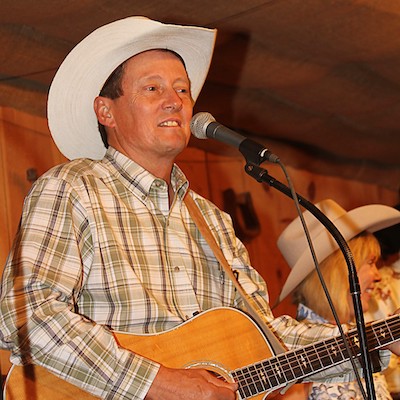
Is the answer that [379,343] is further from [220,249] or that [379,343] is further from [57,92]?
[57,92]

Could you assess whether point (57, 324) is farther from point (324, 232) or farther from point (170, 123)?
point (324, 232)

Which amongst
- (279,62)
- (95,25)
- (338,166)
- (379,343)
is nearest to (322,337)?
(379,343)

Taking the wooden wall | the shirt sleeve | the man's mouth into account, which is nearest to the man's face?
the man's mouth

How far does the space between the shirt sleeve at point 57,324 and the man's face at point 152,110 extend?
0.42 metres

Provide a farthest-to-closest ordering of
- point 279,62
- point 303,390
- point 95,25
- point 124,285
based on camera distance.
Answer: point 279,62 < point 95,25 < point 303,390 < point 124,285

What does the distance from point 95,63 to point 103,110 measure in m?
0.14

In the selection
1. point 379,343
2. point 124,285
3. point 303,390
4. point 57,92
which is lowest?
point 303,390

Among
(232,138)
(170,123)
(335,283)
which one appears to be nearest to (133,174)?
(170,123)

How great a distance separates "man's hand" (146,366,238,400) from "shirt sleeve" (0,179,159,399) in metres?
0.02

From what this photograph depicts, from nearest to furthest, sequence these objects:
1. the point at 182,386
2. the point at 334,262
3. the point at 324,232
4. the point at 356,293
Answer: the point at 356,293, the point at 182,386, the point at 324,232, the point at 334,262

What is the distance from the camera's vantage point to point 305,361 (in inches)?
88.8

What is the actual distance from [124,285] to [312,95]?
8.17 ft

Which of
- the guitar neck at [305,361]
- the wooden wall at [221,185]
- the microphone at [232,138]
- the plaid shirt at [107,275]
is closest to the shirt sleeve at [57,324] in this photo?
the plaid shirt at [107,275]

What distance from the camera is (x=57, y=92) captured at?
8.33 feet
